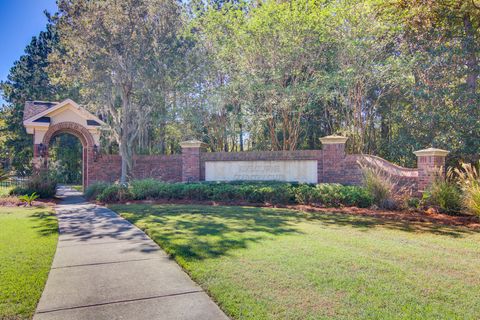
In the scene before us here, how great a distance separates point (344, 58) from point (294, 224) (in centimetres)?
1140

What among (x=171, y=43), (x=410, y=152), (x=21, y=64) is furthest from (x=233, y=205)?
(x=21, y=64)

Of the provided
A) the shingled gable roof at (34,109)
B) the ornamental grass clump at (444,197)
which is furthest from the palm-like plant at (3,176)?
the ornamental grass clump at (444,197)

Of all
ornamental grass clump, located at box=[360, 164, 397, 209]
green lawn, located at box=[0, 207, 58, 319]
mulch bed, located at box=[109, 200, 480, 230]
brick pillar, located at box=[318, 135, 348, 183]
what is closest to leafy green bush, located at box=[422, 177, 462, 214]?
mulch bed, located at box=[109, 200, 480, 230]

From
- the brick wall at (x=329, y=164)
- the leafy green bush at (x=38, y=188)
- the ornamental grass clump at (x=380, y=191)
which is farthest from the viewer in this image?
the leafy green bush at (x=38, y=188)

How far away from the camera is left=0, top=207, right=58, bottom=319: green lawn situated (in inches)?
141

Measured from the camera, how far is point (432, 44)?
15062 mm

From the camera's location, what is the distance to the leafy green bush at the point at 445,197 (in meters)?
9.31

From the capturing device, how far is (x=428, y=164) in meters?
11.2

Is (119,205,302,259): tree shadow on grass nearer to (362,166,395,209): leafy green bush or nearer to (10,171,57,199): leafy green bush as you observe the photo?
(362,166,395,209): leafy green bush

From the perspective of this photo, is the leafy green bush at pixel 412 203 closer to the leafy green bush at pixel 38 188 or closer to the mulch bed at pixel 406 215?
the mulch bed at pixel 406 215

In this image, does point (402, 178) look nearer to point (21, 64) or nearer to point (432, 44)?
point (432, 44)

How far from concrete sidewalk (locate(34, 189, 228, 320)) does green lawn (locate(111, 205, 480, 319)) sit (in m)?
0.24

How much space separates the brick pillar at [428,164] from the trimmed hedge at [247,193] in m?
2.20

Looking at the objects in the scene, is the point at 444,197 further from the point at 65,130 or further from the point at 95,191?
the point at 65,130
